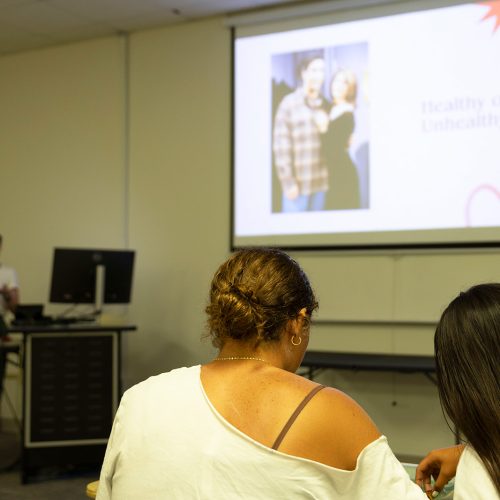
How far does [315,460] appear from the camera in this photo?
40.0 inches

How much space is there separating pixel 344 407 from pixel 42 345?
3.44 meters

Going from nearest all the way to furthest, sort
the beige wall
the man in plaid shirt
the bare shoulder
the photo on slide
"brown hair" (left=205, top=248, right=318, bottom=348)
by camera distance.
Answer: the bare shoulder → "brown hair" (left=205, top=248, right=318, bottom=348) → the beige wall → the photo on slide → the man in plaid shirt

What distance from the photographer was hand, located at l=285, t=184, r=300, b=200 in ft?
15.8

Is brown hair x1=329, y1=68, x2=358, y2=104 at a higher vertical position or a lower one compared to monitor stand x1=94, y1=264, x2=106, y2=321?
higher

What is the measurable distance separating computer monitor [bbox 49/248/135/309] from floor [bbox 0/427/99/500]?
103 centimetres

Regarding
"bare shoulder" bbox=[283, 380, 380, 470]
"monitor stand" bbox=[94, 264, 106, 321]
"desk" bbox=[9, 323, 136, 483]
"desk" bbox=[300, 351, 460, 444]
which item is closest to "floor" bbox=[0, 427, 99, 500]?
"desk" bbox=[9, 323, 136, 483]

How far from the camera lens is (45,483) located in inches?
162

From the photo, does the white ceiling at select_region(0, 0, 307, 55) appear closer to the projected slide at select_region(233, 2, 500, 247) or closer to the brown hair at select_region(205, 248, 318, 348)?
the projected slide at select_region(233, 2, 500, 247)

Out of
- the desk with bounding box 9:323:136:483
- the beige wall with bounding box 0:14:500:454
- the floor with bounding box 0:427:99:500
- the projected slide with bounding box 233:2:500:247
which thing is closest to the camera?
the floor with bounding box 0:427:99:500

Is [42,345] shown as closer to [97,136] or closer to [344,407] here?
[97,136]

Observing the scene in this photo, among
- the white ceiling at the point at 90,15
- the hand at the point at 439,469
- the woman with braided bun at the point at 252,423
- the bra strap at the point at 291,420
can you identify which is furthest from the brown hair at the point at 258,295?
the white ceiling at the point at 90,15

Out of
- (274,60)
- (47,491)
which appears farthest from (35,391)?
(274,60)

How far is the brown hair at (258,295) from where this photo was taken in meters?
1.17

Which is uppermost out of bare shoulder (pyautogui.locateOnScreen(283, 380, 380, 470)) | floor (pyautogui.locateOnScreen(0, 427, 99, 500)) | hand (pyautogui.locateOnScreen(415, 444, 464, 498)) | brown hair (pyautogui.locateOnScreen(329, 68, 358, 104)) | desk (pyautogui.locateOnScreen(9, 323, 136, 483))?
brown hair (pyautogui.locateOnScreen(329, 68, 358, 104))
